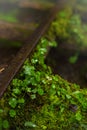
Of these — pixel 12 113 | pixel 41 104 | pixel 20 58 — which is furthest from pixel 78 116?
pixel 20 58

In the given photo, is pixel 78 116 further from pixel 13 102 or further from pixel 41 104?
pixel 13 102

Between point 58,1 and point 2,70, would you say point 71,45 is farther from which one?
point 2,70

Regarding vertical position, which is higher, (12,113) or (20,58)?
(20,58)

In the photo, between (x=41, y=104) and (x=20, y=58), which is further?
(x=20, y=58)

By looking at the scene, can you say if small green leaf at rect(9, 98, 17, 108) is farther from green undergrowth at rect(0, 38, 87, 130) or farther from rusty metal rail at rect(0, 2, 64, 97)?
rusty metal rail at rect(0, 2, 64, 97)

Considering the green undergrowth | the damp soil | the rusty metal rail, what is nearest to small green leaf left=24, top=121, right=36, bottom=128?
the green undergrowth

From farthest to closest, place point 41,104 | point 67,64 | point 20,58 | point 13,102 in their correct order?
point 67,64, point 20,58, point 41,104, point 13,102

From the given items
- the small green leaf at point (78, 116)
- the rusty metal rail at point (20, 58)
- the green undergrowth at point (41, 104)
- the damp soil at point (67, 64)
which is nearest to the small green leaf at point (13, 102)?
the green undergrowth at point (41, 104)
